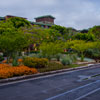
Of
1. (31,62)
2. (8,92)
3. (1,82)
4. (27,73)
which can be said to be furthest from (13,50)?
(8,92)

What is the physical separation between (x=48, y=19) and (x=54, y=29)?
99.0 feet

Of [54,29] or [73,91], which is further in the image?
[54,29]

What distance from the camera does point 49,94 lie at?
22.0 feet

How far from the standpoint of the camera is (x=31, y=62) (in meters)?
13.8

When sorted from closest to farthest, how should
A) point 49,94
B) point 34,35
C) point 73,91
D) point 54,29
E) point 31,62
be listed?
point 49,94 < point 73,91 < point 31,62 < point 34,35 < point 54,29

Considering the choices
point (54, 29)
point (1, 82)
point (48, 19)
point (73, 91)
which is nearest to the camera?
point (73, 91)


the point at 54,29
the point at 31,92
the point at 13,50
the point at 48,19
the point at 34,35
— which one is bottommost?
the point at 31,92

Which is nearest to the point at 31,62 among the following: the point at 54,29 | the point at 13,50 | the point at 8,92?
the point at 13,50

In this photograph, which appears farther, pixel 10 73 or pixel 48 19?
pixel 48 19

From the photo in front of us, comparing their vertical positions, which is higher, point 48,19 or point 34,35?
point 48,19

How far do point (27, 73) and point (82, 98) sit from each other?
223 inches

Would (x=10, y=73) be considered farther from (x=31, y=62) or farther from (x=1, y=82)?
(x=31, y=62)

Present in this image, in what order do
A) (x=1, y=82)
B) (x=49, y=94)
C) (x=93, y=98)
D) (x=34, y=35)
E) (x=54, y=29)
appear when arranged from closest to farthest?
(x=93, y=98) < (x=49, y=94) < (x=1, y=82) < (x=34, y=35) < (x=54, y=29)

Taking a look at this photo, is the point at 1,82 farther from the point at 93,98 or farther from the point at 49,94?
the point at 93,98
